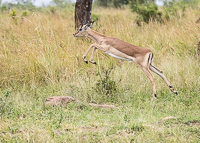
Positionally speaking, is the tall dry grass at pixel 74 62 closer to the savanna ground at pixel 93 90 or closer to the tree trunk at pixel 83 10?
the savanna ground at pixel 93 90

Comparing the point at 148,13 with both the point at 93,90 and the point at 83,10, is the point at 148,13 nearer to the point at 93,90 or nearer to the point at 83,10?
the point at 83,10

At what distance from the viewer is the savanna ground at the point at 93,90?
456 centimetres

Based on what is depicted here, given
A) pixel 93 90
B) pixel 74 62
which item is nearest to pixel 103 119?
pixel 93 90

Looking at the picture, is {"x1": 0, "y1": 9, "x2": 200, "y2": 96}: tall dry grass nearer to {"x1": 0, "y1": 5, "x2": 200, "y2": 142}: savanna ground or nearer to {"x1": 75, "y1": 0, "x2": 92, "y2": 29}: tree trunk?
{"x1": 0, "y1": 5, "x2": 200, "y2": 142}: savanna ground

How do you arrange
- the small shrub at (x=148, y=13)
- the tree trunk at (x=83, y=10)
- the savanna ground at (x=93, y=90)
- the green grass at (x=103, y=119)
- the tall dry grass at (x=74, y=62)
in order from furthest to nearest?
the small shrub at (x=148, y=13), the tree trunk at (x=83, y=10), the tall dry grass at (x=74, y=62), the savanna ground at (x=93, y=90), the green grass at (x=103, y=119)

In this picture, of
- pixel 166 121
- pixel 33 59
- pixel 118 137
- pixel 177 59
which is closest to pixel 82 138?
pixel 118 137

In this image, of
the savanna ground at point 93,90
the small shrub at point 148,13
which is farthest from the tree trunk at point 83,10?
the small shrub at point 148,13

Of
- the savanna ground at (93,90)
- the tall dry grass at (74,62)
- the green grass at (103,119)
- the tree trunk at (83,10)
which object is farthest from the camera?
the tree trunk at (83,10)

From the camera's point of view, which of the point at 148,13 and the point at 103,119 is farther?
the point at 148,13

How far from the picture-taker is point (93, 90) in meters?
6.74

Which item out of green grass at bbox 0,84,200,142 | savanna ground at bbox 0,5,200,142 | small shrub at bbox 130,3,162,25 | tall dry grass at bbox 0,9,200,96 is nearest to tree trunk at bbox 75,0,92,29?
savanna ground at bbox 0,5,200,142

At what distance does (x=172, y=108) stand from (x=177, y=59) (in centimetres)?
264

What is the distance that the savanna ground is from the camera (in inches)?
179

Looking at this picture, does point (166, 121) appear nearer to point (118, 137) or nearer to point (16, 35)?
point (118, 137)
